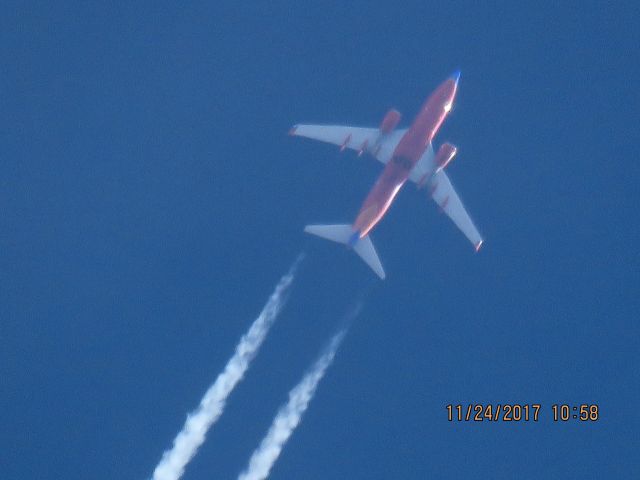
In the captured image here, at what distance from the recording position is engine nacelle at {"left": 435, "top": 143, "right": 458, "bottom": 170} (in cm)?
6781

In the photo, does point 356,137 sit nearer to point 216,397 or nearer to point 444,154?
point 444,154

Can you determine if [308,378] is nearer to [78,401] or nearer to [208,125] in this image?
A: [78,401]

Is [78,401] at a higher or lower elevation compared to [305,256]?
lower

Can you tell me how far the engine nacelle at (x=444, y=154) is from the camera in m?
67.8

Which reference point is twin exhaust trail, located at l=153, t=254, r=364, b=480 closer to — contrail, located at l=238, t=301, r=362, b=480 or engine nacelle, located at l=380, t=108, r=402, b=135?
contrail, located at l=238, t=301, r=362, b=480

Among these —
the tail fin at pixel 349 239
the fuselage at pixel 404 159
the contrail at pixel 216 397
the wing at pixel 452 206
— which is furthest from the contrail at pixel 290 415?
the wing at pixel 452 206

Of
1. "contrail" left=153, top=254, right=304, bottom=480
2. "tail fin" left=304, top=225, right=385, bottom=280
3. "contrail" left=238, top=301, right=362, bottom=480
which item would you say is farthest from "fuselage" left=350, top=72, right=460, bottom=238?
"contrail" left=153, top=254, right=304, bottom=480

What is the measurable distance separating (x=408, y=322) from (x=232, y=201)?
1772 centimetres

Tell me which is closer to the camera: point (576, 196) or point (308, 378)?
point (308, 378)

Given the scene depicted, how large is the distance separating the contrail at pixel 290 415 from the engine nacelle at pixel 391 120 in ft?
48.5

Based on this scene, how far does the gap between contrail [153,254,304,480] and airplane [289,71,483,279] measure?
7.48 metres

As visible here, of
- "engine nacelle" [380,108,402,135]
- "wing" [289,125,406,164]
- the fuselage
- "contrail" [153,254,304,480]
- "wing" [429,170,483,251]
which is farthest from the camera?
"wing" [429,170,483,251]

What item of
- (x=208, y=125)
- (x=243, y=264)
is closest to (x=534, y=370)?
(x=243, y=264)

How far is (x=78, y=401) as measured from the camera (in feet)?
219
